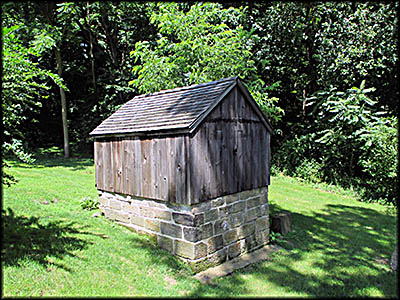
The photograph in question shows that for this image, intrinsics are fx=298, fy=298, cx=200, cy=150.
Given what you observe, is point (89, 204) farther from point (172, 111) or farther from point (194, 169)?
point (194, 169)

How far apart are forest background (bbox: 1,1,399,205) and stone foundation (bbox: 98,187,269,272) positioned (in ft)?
15.4

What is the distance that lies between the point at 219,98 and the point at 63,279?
3.64 meters

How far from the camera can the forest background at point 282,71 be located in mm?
10461

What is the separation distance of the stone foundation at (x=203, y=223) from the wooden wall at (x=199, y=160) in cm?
20

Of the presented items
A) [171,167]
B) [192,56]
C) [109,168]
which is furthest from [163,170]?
[192,56]

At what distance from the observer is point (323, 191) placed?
12.9 m

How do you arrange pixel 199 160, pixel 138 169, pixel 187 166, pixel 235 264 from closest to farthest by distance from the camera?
pixel 187 166 → pixel 199 160 → pixel 235 264 → pixel 138 169

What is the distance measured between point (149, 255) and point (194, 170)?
167 cm

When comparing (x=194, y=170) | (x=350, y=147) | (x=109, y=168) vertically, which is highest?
(x=194, y=170)

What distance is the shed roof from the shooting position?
16.7ft

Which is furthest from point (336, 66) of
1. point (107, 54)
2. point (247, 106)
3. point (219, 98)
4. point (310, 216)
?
point (107, 54)

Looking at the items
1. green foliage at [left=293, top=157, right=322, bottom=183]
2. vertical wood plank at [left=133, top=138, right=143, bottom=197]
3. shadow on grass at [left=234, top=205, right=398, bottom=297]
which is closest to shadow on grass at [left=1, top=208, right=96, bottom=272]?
vertical wood plank at [left=133, top=138, right=143, bottom=197]

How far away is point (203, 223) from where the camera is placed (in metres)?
5.13

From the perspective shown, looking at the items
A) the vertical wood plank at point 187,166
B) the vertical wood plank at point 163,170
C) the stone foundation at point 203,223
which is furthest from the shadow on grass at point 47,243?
the vertical wood plank at point 187,166
